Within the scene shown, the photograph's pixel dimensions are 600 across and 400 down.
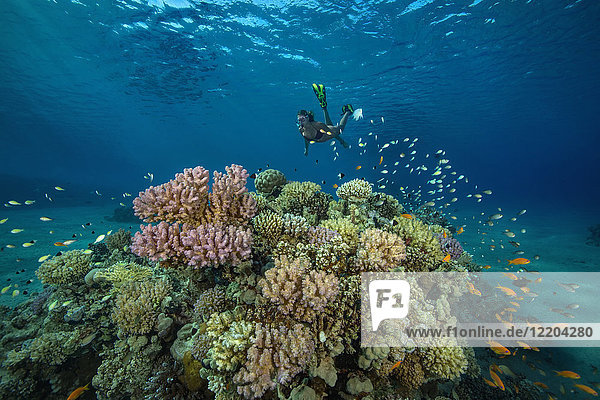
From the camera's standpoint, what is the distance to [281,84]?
3097cm

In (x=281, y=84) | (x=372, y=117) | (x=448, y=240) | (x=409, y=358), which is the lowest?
(x=409, y=358)

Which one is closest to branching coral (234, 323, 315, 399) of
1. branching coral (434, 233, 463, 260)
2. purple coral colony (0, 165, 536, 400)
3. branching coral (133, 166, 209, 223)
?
purple coral colony (0, 165, 536, 400)

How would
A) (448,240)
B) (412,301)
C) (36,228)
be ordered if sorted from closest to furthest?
(412,301), (448,240), (36,228)

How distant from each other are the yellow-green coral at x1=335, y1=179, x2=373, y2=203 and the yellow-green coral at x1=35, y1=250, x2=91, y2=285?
780cm

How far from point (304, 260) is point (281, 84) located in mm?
31697

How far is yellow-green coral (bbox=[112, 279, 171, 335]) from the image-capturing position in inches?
185

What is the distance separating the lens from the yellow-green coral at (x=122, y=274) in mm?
5918

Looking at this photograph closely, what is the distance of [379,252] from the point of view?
4.09 m

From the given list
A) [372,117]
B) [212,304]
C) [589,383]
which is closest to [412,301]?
[212,304]

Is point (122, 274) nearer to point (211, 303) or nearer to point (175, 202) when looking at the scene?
point (175, 202)

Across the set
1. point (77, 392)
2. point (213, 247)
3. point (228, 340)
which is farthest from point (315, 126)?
point (77, 392)

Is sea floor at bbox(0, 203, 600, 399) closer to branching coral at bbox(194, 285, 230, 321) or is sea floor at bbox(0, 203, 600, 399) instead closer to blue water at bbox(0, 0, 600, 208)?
branching coral at bbox(194, 285, 230, 321)

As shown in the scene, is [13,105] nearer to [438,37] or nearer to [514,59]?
[438,37]

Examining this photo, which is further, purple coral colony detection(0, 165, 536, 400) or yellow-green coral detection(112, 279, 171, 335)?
yellow-green coral detection(112, 279, 171, 335)
